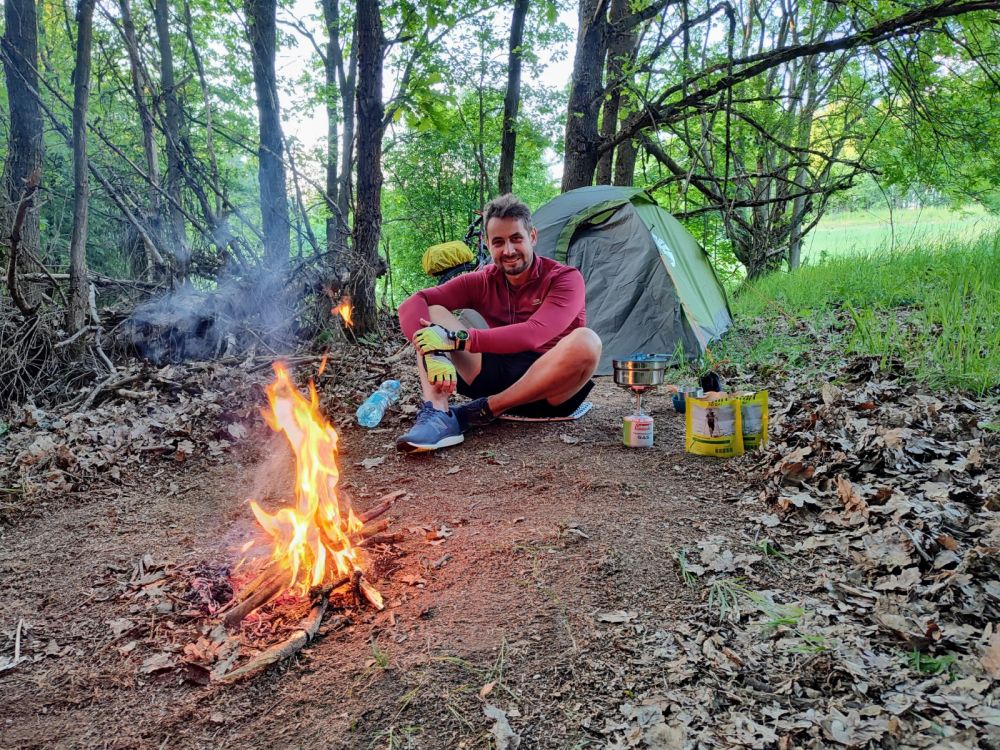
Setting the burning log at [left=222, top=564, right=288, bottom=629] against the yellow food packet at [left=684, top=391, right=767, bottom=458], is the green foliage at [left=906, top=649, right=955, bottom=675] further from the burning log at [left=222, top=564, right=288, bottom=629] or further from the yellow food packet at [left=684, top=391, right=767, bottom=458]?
the burning log at [left=222, top=564, right=288, bottom=629]

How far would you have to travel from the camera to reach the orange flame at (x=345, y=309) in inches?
208

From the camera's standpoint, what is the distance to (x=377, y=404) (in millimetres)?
4039

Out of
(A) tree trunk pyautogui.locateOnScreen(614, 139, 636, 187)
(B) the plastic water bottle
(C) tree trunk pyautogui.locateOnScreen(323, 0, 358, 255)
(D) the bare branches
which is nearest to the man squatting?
(B) the plastic water bottle

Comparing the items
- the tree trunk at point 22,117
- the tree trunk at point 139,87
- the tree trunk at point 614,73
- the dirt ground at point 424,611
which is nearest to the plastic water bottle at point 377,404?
the dirt ground at point 424,611

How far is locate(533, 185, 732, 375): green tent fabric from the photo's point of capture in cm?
514

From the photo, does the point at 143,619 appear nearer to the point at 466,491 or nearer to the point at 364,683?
the point at 364,683

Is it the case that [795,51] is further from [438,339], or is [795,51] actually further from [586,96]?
[438,339]

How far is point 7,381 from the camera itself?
4.11 meters

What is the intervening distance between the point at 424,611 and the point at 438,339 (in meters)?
1.88

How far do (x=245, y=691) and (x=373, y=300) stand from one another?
4.32 metres

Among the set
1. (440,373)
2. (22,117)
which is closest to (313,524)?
(440,373)

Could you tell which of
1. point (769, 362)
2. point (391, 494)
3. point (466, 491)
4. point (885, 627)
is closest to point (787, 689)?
point (885, 627)

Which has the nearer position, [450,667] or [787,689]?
[787,689]

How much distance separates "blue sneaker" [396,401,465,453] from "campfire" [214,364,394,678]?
650mm
